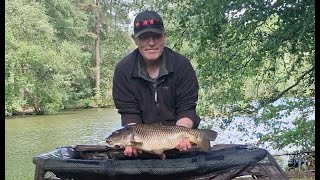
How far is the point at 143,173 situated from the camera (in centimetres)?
172

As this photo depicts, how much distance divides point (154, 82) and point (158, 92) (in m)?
0.05

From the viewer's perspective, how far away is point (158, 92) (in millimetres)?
2125

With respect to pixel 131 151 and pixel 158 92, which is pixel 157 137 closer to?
pixel 131 151

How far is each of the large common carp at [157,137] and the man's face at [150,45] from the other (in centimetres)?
34

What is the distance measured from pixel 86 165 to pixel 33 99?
15.3 meters

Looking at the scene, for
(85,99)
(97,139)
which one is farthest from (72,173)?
(85,99)

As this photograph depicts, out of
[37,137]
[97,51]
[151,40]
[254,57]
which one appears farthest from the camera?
[97,51]

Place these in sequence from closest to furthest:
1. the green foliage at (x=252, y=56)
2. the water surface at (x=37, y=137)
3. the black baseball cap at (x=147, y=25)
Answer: the black baseball cap at (x=147, y=25) → the green foliage at (x=252, y=56) → the water surface at (x=37, y=137)

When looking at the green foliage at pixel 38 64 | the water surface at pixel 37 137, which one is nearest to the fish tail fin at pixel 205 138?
the water surface at pixel 37 137

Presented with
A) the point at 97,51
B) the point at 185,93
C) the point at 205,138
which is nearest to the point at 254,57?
the point at 185,93

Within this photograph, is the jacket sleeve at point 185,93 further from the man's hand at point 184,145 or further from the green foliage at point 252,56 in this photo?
the green foliage at point 252,56

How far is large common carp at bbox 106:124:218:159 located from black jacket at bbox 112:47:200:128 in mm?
233

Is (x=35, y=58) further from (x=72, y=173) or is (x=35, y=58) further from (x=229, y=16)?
(x=72, y=173)

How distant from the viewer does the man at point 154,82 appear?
82.5 inches
